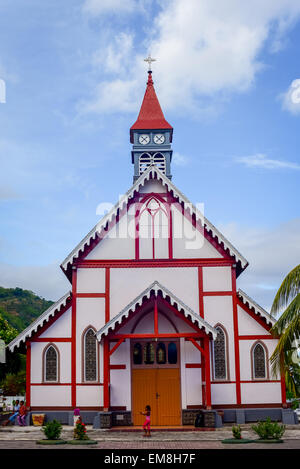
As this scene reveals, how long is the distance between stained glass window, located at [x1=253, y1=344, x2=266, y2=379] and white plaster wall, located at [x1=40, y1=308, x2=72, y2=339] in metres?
8.98

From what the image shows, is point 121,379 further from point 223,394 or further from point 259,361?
point 259,361

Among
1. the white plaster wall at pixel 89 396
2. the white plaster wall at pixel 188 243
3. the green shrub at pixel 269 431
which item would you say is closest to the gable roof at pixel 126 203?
the white plaster wall at pixel 188 243

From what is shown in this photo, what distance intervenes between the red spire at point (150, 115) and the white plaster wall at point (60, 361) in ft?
51.5

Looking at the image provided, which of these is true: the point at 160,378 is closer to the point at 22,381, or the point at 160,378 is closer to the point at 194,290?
the point at 194,290

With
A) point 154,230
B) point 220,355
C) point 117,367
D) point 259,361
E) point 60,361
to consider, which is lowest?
point 117,367

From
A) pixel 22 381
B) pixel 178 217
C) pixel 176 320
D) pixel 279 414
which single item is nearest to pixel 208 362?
pixel 176 320

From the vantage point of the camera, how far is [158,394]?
26250 millimetres

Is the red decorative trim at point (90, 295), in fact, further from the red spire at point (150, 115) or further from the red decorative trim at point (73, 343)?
the red spire at point (150, 115)

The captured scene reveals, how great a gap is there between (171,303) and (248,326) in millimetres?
4759

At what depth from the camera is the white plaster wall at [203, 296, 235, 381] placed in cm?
2684

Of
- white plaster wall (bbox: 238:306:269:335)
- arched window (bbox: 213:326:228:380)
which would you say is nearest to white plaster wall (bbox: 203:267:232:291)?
white plaster wall (bbox: 238:306:269:335)

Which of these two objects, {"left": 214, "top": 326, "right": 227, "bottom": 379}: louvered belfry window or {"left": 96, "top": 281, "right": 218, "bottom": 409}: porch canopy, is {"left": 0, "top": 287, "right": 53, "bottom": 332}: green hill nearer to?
{"left": 214, "top": 326, "right": 227, "bottom": 379}: louvered belfry window

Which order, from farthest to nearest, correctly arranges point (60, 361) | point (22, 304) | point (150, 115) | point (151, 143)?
point (22, 304)
point (150, 115)
point (151, 143)
point (60, 361)

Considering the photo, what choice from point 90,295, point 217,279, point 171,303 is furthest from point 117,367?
point 217,279
